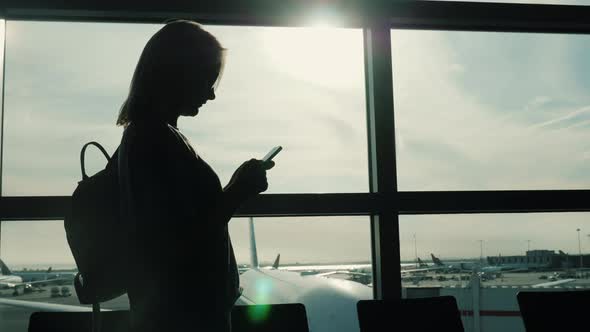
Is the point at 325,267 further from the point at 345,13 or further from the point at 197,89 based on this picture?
the point at 197,89

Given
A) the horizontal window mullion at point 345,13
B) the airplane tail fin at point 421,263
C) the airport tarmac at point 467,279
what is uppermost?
the horizontal window mullion at point 345,13

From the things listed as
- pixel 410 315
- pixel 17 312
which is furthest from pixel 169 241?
pixel 17 312

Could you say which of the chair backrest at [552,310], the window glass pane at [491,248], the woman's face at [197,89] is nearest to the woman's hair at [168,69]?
the woman's face at [197,89]

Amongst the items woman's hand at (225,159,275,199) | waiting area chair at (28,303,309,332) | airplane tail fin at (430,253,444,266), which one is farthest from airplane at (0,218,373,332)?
airplane tail fin at (430,253,444,266)

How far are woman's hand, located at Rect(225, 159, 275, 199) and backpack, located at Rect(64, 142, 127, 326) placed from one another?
20cm

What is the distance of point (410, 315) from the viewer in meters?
1.90

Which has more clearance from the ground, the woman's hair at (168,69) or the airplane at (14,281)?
the woman's hair at (168,69)

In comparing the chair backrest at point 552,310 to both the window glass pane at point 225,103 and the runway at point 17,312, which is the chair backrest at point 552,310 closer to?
the window glass pane at point 225,103

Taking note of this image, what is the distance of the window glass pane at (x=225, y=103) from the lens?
99.7 inches

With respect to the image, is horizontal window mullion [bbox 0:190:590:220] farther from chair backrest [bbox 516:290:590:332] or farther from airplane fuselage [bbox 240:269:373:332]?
chair backrest [bbox 516:290:590:332]

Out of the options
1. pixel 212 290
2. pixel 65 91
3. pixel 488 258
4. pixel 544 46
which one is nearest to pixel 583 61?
pixel 544 46

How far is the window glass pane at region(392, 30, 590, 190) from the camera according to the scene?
2820 mm

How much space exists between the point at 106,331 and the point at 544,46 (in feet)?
7.94

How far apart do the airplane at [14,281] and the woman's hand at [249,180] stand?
1620 mm
